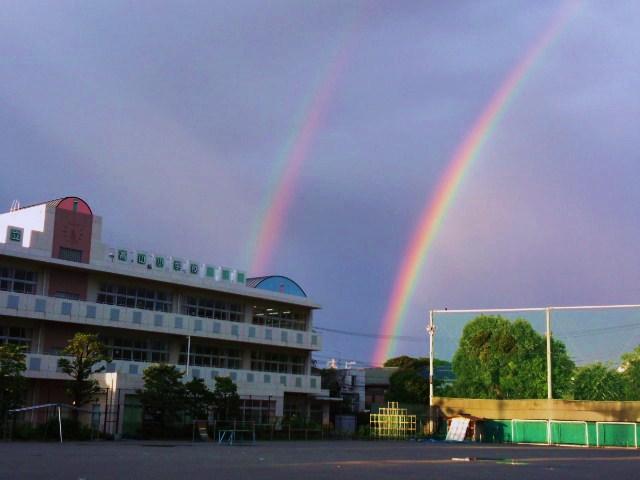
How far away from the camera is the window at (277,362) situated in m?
59.7

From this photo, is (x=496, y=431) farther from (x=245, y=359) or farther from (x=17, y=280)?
(x=17, y=280)

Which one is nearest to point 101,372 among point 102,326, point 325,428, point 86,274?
point 102,326

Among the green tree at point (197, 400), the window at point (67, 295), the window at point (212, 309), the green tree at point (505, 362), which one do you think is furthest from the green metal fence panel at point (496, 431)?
the window at point (67, 295)

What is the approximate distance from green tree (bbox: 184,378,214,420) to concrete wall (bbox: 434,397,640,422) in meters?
19.6

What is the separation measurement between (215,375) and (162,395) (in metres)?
11.0

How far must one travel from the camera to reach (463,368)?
77.3m

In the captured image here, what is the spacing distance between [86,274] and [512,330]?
42561mm

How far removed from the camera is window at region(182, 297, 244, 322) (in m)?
56.0

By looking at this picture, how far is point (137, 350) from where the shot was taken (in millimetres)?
52469

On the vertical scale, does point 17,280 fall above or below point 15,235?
below

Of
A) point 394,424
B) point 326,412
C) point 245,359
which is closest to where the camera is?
point 394,424

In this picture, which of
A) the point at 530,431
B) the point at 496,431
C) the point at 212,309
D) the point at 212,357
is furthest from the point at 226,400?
the point at 530,431

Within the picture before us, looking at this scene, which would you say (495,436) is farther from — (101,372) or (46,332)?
(46,332)

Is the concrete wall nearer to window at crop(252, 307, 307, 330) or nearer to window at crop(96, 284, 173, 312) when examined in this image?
window at crop(252, 307, 307, 330)
